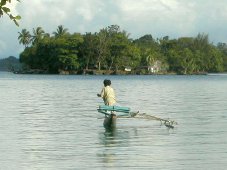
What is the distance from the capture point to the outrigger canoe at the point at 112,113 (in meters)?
23.8

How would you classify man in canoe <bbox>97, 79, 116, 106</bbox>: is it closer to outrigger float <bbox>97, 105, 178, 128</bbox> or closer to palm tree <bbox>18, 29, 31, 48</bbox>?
outrigger float <bbox>97, 105, 178, 128</bbox>

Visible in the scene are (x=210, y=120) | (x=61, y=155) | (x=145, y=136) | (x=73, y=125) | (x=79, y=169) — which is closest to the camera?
(x=79, y=169)

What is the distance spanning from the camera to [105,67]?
574 ft

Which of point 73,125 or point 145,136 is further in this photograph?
point 73,125

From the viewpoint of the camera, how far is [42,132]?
83.3 ft

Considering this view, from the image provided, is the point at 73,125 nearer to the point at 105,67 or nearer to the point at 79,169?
the point at 79,169

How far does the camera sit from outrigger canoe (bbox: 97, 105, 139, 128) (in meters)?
23.8

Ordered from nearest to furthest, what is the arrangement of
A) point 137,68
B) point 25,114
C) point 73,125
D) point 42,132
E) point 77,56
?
point 42,132, point 73,125, point 25,114, point 77,56, point 137,68

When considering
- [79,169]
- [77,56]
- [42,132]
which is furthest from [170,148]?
[77,56]

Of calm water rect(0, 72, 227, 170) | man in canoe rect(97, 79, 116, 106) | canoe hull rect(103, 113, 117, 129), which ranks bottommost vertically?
calm water rect(0, 72, 227, 170)

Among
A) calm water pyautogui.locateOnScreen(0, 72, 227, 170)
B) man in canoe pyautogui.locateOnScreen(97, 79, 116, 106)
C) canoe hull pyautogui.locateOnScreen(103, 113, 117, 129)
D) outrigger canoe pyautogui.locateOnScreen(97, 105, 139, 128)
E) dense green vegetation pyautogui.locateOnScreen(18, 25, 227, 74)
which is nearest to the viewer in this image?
calm water pyautogui.locateOnScreen(0, 72, 227, 170)

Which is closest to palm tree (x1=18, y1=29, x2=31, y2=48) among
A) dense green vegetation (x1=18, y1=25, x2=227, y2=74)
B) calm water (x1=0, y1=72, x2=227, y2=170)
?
dense green vegetation (x1=18, y1=25, x2=227, y2=74)

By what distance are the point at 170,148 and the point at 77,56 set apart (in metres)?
154

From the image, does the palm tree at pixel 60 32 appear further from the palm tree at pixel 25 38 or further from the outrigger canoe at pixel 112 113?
the outrigger canoe at pixel 112 113
